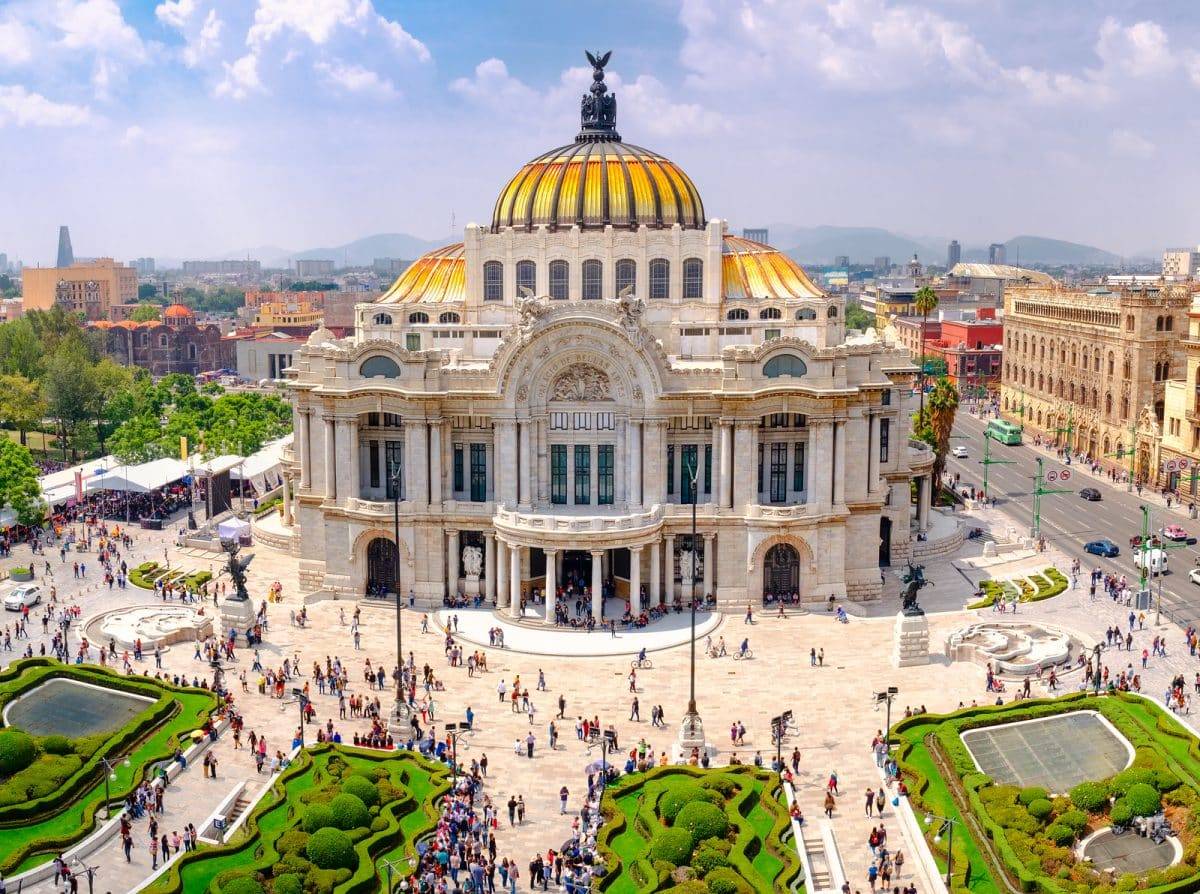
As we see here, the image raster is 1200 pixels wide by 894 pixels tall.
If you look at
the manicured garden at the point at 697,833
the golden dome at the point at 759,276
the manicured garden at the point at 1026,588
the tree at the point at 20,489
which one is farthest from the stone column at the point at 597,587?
the tree at the point at 20,489

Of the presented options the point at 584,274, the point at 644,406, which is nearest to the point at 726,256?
the point at 584,274

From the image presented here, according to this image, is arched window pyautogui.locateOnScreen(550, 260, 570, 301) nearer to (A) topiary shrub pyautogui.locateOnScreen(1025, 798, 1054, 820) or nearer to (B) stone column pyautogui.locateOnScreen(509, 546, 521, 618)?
(B) stone column pyautogui.locateOnScreen(509, 546, 521, 618)

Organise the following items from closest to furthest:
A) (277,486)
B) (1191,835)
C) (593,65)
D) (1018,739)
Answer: (1191,835) < (1018,739) < (593,65) < (277,486)

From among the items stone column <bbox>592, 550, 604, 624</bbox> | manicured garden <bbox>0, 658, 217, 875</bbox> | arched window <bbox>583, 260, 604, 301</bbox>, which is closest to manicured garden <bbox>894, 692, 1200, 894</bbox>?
stone column <bbox>592, 550, 604, 624</bbox>

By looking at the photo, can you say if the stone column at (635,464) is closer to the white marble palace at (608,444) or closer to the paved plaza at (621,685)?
the white marble palace at (608,444)

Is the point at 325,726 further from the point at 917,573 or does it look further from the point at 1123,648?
the point at 1123,648

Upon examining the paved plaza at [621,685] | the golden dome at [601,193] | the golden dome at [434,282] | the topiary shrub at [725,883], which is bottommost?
the paved plaza at [621,685]

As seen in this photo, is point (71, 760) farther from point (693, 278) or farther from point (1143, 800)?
point (693, 278)
